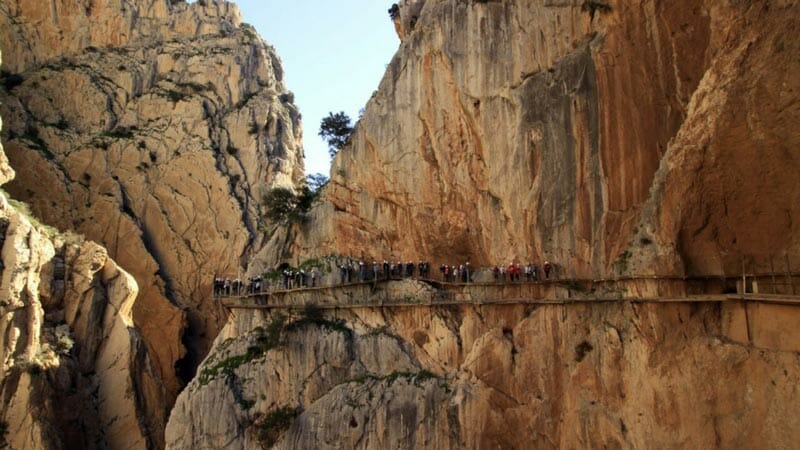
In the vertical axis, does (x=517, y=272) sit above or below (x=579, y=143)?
below

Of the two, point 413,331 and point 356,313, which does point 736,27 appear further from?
point 356,313

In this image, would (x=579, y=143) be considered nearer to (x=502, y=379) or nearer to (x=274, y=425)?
(x=502, y=379)

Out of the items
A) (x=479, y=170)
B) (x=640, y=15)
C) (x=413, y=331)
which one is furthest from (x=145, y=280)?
(x=640, y=15)

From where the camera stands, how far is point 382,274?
3294 cm

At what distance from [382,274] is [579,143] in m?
12.0

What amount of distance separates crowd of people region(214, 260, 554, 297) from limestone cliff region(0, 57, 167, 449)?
11.7 meters

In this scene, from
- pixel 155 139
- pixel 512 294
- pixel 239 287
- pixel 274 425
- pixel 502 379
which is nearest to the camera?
pixel 502 379

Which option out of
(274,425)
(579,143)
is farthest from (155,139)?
(579,143)

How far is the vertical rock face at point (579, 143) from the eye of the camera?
19922mm

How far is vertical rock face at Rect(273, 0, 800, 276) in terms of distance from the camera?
19922mm

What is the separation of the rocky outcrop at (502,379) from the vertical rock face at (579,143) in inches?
97.4

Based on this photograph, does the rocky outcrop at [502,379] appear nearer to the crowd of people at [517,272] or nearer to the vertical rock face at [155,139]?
the crowd of people at [517,272]

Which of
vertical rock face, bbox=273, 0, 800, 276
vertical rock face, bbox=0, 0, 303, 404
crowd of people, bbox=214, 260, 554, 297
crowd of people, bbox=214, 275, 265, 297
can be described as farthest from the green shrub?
vertical rock face, bbox=0, 0, 303, 404

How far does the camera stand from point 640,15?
24.3 meters
